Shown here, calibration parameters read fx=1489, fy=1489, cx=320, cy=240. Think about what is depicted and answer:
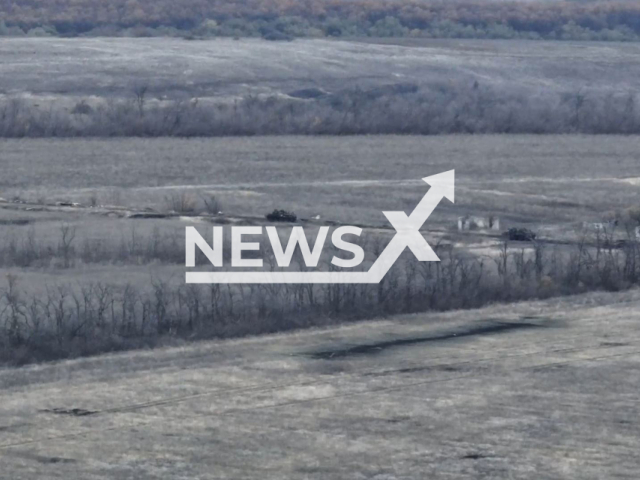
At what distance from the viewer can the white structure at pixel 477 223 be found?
73.4ft

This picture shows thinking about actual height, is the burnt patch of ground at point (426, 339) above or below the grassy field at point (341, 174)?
below

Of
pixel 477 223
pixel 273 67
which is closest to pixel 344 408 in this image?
pixel 477 223

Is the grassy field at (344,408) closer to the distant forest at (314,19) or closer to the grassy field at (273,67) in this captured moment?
the grassy field at (273,67)

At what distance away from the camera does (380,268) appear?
1739 cm

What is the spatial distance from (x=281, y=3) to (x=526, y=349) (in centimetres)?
6497

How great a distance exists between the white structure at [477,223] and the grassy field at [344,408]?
8.00m

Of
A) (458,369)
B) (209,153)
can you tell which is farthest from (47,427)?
(209,153)

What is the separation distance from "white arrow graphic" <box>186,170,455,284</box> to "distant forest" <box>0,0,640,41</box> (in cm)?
3959

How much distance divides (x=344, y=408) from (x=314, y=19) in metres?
62.6

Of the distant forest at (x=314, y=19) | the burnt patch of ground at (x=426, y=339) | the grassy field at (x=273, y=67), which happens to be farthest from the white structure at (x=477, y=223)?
the distant forest at (x=314, y=19)

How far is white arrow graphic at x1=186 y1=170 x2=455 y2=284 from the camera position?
16281 millimetres

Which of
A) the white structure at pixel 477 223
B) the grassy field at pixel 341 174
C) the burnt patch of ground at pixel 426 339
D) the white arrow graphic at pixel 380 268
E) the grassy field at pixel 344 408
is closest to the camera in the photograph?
the grassy field at pixel 344 408

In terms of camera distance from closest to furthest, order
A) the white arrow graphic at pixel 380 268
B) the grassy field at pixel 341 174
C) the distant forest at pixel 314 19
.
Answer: the white arrow graphic at pixel 380 268 < the grassy field at pixel 341 174 < the distant forest at pixel 314 19

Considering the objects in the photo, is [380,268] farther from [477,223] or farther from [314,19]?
[314,19]
